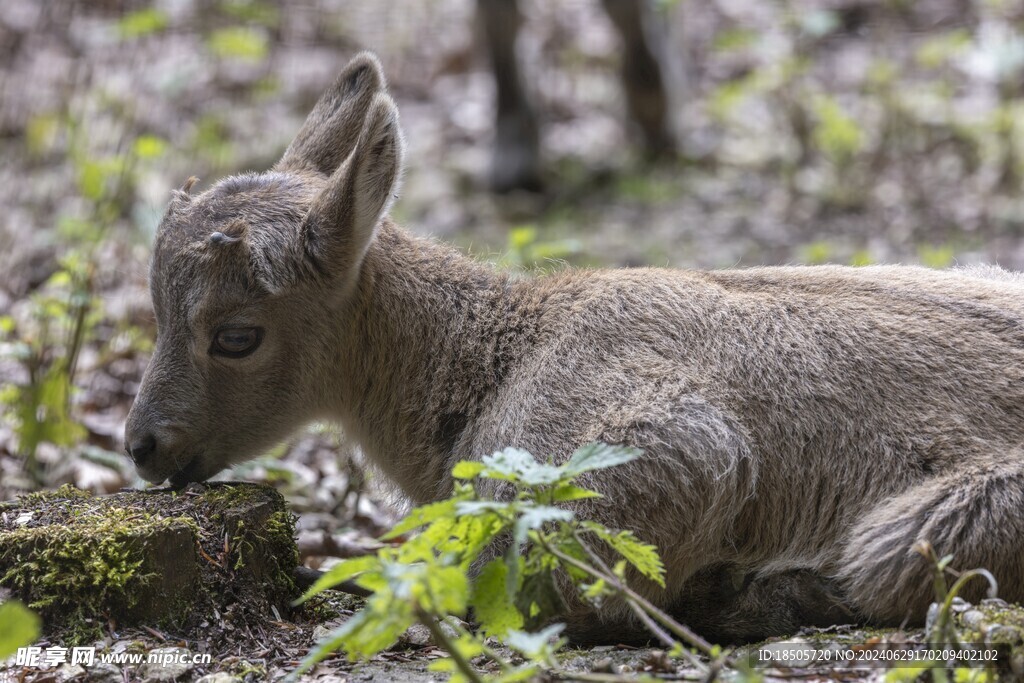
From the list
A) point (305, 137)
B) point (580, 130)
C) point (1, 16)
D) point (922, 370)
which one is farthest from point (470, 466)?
point (1, 16)

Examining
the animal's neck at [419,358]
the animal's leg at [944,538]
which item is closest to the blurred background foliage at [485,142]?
the animal's neck at [419,358]

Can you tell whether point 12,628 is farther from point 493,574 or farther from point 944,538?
point 944,538

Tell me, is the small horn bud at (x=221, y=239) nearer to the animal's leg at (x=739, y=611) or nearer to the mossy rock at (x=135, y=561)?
the mossy rock at (x=135, y=561)

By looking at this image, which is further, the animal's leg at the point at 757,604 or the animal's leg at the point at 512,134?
the animal's leg at the point at 512,134

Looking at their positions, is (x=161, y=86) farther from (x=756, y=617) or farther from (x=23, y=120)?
(x=756, y=617)

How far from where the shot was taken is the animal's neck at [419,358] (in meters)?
5.85

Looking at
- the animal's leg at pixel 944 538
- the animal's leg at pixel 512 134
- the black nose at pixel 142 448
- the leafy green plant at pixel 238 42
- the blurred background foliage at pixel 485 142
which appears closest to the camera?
the animal's leg at pixel 944 538

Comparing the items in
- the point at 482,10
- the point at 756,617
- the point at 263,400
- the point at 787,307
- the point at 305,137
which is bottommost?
the point at 756,617

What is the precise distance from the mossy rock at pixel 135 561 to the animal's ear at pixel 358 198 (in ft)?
4.31

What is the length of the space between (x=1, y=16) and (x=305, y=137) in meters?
12.5

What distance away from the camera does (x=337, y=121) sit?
6766 millimetres

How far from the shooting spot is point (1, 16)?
1703cm

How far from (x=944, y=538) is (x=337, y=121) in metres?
4.06

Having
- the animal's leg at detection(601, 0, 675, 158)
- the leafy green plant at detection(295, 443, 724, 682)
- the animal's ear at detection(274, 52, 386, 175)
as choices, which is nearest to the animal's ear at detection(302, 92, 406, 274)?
the animal's ear at detection(274, 52, 386, 175)
